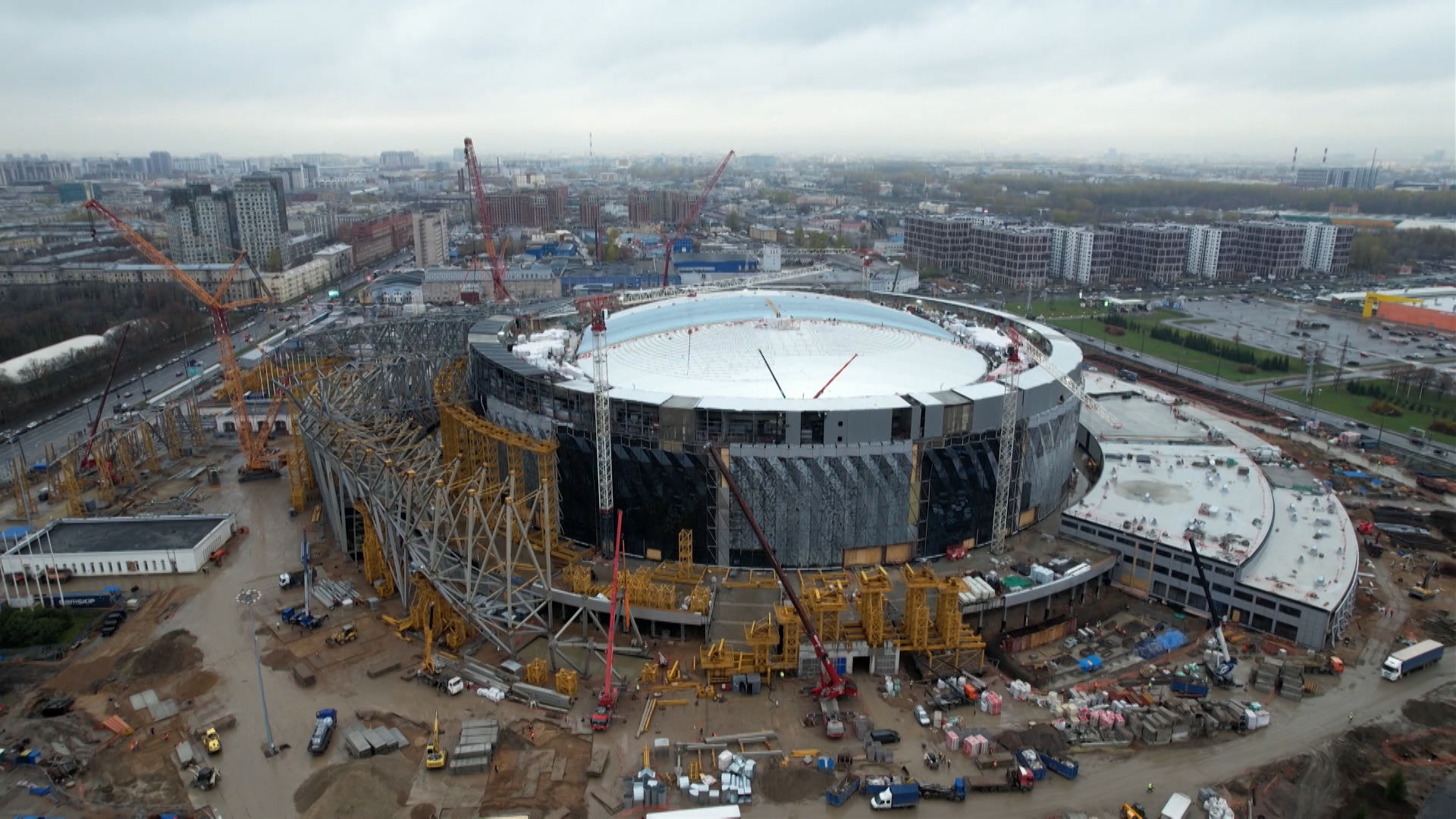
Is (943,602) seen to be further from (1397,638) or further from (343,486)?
(343,486)

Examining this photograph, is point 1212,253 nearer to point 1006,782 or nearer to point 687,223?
point 687,223

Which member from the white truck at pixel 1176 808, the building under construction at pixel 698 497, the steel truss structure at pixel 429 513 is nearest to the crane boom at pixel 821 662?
the building under construction at pixel 698 497

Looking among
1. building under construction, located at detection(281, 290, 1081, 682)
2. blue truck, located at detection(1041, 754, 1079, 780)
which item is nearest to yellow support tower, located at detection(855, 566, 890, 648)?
building under construction, located at detection(281, 290, 1081, 682)

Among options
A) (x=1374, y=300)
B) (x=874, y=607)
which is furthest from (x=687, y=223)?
(x=874, y=607)

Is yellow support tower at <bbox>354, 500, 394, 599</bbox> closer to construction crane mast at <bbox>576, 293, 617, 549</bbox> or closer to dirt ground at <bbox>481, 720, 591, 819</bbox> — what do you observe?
construction crane mast at <bbox>576, 293, 617, 549</bbox>

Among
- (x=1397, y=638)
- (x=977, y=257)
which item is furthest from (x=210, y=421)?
(x=977, y=257)

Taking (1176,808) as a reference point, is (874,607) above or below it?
above

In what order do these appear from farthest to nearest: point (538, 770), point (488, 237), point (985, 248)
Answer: point (985, 248) → point (488, 237) → point (538, 770)
